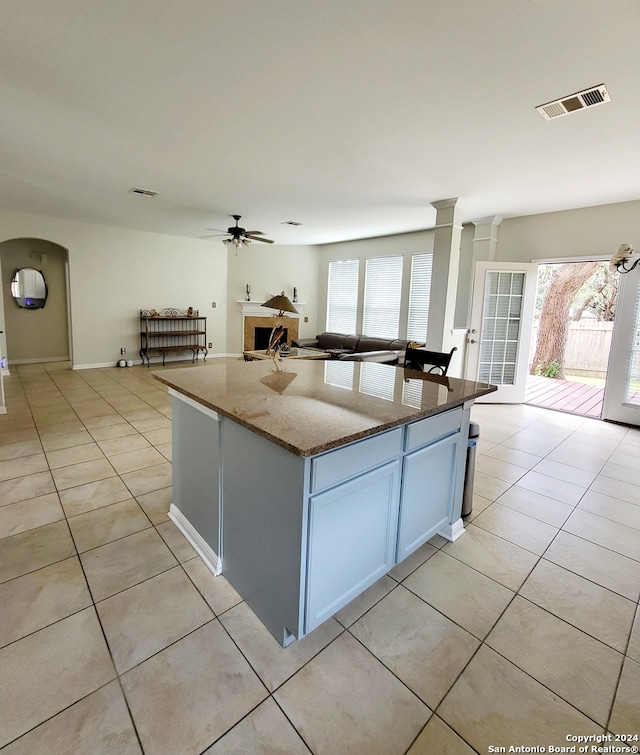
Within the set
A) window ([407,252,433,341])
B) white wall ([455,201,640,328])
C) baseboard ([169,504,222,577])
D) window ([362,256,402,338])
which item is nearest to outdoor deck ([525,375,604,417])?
white wall ([455,201,640,328])

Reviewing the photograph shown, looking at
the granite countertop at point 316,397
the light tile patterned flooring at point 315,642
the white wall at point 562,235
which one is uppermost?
the white wall at point 562,235

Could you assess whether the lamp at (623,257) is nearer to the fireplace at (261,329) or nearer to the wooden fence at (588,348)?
the wooden fence at (588,348)

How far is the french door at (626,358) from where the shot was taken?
15.0 ft

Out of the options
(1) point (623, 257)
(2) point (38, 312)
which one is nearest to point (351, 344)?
(1) point (623, 257)

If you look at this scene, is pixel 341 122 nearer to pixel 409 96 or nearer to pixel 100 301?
pixel 409 96

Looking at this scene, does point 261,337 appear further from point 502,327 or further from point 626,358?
point 626,358

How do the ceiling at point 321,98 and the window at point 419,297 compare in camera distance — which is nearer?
the ceiling at point 321,98

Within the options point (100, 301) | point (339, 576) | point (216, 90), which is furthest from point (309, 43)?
point (100, 301)

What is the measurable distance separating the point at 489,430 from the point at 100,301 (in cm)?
678

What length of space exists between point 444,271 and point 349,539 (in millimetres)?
4136

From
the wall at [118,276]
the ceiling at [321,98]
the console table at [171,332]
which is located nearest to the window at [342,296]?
the wall at [118,276]

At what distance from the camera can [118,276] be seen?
708cm

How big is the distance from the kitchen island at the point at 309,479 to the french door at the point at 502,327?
364cm

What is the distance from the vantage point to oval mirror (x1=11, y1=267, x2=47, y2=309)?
691 cm
